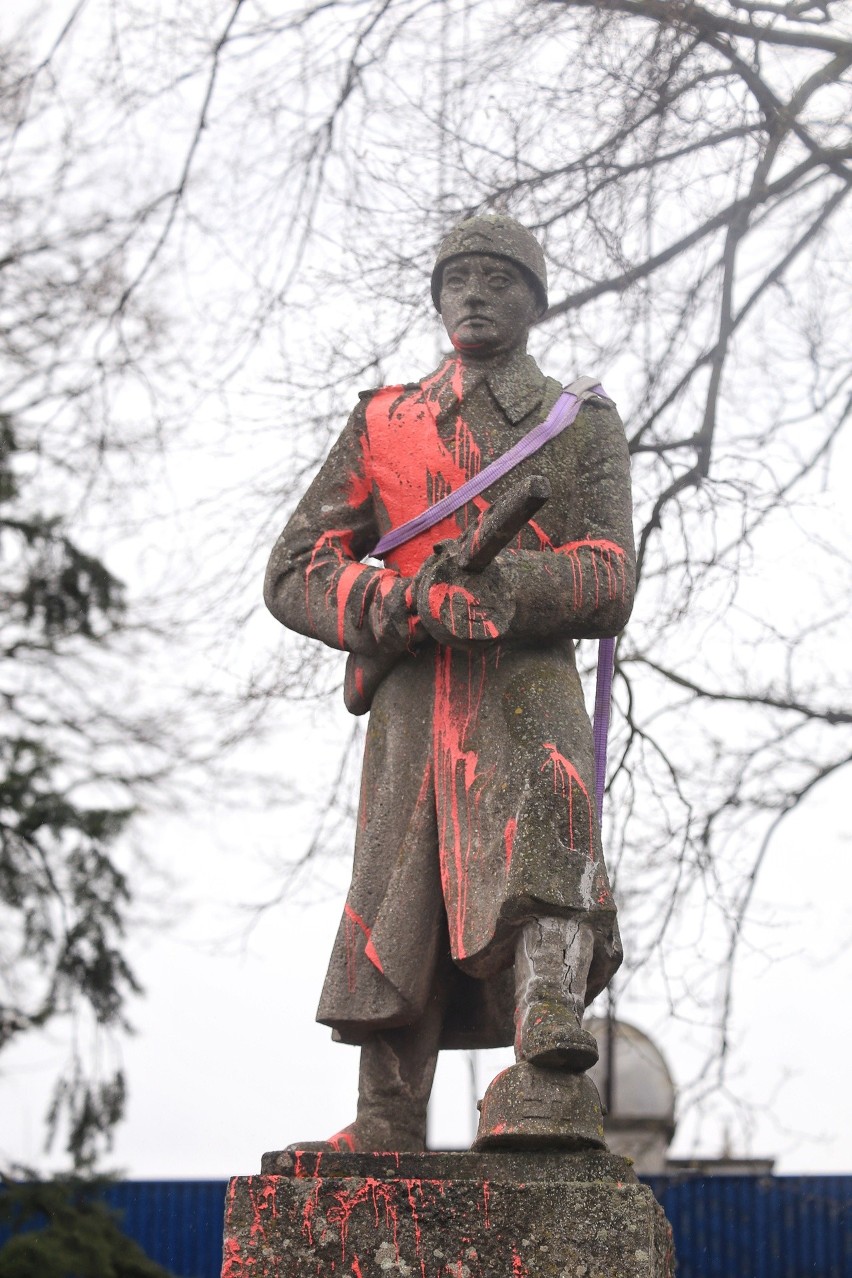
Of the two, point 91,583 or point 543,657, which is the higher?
point 91,583

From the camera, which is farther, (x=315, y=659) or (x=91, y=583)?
(x=91, y=583)

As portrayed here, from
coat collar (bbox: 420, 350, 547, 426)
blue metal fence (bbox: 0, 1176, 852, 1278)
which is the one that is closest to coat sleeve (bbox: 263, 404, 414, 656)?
coat collar (bbox: 420, 350, 547, 426)

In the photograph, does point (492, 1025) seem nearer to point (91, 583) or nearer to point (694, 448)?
point (694, 448)

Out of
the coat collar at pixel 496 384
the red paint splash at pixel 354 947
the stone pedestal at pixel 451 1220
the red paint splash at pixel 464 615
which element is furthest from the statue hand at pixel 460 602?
the stone pedestal at pixel 451 1220

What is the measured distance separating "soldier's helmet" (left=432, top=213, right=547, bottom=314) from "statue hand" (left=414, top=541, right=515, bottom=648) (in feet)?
2.97

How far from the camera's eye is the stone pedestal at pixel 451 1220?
382 cm

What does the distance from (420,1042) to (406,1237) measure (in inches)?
28.3

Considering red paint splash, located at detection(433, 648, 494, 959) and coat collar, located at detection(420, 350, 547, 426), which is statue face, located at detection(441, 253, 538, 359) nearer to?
coat collar, located at detection(420, 350, 547, 426)

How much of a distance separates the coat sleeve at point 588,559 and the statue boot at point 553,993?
0.71 meters

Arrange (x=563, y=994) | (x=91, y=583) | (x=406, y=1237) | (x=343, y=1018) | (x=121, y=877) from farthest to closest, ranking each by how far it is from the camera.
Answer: (x=91, y=583) → (x=121, y=877) → (x=343, y=1018) → (x=563, y=994) → (x=406, y=1237)

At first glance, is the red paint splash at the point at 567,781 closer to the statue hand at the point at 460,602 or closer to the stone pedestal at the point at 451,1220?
the statue hand at the point at 460,602

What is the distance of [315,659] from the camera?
838cm

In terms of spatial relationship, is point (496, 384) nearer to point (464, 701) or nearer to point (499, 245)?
point (499, 245)

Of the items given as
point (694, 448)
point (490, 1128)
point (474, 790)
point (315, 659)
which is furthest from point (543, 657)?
point (694, 448)
